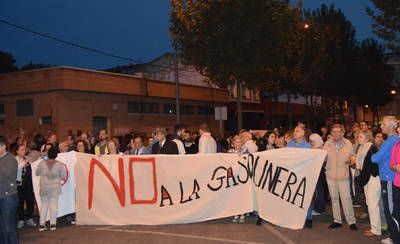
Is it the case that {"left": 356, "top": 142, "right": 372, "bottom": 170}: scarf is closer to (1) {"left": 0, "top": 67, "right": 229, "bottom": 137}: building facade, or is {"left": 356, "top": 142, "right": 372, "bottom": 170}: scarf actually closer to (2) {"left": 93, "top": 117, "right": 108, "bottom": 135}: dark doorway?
(1) {"left": 0, "top": 67, "right": 229, "bottom": 137}: building facade

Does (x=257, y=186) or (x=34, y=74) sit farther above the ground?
(x=34, y=74)

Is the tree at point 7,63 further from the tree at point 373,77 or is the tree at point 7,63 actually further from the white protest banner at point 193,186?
the white protest banner at point 193,186

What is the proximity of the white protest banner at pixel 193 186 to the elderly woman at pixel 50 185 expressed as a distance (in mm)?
655

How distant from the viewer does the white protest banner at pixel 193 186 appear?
9492mm

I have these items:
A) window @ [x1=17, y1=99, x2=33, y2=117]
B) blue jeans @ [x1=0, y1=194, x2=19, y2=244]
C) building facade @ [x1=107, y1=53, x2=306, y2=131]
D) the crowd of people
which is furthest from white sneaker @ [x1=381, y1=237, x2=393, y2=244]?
building facade @ [x1=107, y1=53, x2=306, y2=131]

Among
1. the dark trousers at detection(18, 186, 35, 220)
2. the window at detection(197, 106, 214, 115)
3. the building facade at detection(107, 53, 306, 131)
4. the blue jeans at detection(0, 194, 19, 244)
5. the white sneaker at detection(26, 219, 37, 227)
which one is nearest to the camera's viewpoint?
the blue jeans at detection(0, 194, 19, 244)

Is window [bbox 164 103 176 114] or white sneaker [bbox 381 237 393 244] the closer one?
white sneaker [bbox 381 237 393 244]

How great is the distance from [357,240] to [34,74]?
22.3 metres

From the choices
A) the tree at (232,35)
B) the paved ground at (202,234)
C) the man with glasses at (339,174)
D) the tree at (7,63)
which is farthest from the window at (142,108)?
the tree at (7,63)

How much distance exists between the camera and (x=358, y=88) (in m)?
42.7

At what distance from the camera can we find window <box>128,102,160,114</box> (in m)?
31.0

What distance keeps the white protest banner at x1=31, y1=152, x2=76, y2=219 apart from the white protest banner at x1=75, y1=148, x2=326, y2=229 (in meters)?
0.14

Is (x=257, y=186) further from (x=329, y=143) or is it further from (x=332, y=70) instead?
(x=332, y=70)

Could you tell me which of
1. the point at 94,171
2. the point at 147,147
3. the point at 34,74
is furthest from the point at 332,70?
the point at 94,171
